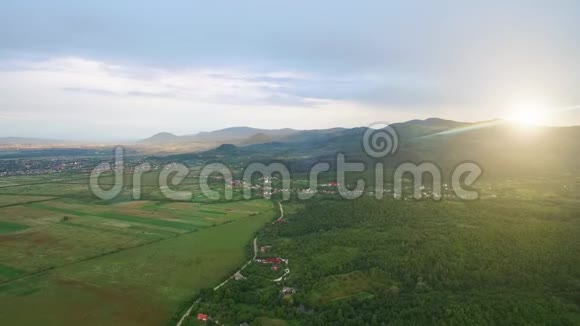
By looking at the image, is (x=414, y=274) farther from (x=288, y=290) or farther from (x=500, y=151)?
(x=500, y=151)

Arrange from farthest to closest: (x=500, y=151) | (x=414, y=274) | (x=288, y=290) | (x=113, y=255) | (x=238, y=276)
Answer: (x=500, y=151)
(x=113, y=255)
(x=238, y=276)
(x=414, y=274)
(x=288, y=290)

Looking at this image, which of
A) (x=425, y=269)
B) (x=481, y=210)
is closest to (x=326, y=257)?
(x=425, y=269)

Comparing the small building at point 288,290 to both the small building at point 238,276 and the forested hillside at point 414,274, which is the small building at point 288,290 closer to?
the forested hillside at point 414,274

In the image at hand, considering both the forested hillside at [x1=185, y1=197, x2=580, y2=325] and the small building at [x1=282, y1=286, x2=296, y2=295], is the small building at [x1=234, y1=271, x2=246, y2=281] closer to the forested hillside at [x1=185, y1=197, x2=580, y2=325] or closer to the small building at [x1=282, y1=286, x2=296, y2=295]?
the forested hillside at [x1=185, y1=197, x2=580, y2=325]

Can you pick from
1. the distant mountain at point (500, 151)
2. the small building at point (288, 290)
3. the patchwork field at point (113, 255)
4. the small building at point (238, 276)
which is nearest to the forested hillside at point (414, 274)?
the small building at point (288, 290)

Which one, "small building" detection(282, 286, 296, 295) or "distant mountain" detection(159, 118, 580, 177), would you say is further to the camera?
"distant mountain" detection(159, 118, 580, 177)

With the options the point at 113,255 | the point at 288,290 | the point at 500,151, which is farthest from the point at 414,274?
the point at 500,151

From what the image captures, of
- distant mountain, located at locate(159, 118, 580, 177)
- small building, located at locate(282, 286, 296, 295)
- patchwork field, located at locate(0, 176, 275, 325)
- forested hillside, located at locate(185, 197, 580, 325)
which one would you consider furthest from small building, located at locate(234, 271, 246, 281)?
distant mountain, located at locate(159, 118, 580, 177)

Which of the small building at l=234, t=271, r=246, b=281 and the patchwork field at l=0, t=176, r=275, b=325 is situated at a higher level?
the patchwork field at l=0, t=176, r=275, b=325
